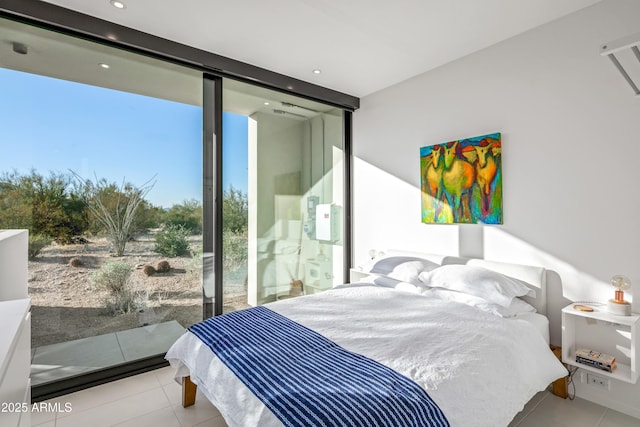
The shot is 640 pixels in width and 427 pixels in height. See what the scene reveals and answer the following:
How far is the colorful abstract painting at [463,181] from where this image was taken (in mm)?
2826

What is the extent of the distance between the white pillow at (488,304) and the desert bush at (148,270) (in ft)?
7.80

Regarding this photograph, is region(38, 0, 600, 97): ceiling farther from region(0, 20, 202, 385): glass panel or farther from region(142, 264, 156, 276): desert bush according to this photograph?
region(142, 264, 156, 276): desert bush

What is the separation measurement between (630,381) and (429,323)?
122 cm

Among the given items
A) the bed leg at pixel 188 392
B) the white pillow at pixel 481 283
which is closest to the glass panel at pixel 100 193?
the bed leg at pixel 188 392

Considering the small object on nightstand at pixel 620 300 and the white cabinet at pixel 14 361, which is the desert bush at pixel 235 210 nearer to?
the white cabinet at pixel 14 361

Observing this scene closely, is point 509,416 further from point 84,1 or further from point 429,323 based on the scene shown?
point 84,1

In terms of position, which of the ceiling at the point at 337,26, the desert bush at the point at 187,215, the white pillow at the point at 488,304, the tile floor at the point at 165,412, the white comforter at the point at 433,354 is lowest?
the tile floor at the point at 165,412

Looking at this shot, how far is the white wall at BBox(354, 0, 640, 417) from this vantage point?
220 centimetres

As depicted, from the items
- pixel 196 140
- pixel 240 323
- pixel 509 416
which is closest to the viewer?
pixel 509 416

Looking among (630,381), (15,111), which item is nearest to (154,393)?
(15,111)

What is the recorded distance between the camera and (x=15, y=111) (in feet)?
7.60

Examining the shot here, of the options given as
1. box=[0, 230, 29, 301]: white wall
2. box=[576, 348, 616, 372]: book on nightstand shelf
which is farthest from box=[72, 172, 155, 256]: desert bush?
box=[576, 348, 616, 372]: book on nightstand shelf

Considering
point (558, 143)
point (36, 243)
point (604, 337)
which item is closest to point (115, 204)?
point (36, 243)

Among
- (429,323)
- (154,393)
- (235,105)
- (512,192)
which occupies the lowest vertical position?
(154,393)
